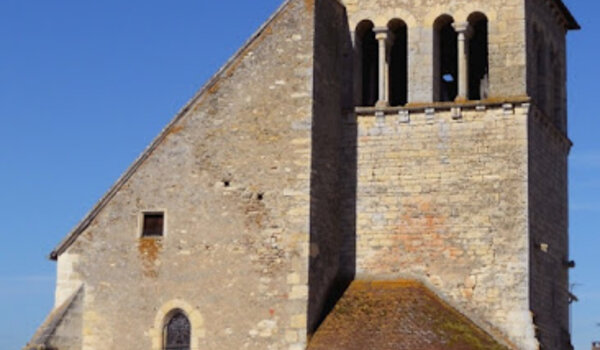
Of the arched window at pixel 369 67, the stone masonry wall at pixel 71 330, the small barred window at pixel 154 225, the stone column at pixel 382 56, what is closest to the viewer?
the stone masonry wall at pixel 71 330

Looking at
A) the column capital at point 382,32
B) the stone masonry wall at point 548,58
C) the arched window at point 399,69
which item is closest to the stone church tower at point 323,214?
the stone masonry wall at point 548,58

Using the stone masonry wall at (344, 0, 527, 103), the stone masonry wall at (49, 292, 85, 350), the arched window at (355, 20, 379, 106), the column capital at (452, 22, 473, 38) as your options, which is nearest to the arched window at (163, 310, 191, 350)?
the stone masonry wall at (49, 292, 85, 350)

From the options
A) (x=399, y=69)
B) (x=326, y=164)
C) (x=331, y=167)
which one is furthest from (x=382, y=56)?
(x=326, y=164)

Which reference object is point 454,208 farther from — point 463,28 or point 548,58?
point 548,58

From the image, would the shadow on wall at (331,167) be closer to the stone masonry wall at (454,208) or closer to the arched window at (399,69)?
the stone masonry wall at (454,208)

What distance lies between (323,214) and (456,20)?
17.4ft

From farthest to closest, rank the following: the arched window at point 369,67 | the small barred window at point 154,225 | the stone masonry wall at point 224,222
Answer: the arched window at point 369,67, the small barred window at point 154,225, the stone masonry wall at point 224,222

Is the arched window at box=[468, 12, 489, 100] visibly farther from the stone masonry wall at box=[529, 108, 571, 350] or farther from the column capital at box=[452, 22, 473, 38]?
the stone masonry wall at box=[529, 108, 571, 350]

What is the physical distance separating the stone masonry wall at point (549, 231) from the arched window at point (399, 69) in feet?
12.3

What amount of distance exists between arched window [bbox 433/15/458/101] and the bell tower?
0.28 ft

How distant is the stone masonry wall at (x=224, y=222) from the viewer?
81.3 ft

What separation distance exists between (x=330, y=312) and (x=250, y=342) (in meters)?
1.78

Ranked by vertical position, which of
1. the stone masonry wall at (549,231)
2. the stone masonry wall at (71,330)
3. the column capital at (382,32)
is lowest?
the stone masonry wall at (71,330)

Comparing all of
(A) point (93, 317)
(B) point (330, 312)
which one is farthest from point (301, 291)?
(A) point (93, 317)
